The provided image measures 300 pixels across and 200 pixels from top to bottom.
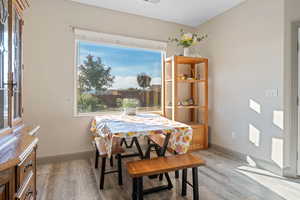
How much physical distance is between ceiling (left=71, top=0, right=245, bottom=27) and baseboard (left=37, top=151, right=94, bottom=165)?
2734 mm

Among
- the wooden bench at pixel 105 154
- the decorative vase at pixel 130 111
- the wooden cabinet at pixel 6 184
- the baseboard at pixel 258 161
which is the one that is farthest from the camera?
the decorative vase at pixel 130 111

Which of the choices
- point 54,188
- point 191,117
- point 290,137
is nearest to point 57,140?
point 54,188

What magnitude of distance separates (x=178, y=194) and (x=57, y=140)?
220 centimetres

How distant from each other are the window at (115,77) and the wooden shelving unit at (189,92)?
21cm

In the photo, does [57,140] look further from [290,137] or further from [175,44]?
[290,137]

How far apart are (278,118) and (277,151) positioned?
49cm

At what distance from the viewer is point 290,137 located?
7.84ft

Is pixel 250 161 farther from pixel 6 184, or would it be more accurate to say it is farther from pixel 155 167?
pixel 6 184

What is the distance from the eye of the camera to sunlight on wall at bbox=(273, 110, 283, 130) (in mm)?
2449

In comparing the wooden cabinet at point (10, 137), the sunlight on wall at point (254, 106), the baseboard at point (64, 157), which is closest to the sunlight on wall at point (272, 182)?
the sunlight on wall at point (254, 106)

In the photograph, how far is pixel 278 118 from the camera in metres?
2.49

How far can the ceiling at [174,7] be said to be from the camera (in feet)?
9.94

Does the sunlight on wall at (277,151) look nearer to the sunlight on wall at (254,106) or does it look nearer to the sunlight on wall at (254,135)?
the sunlight on wall at (254,135)

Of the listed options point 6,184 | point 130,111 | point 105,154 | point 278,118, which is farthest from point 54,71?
point 278,118
